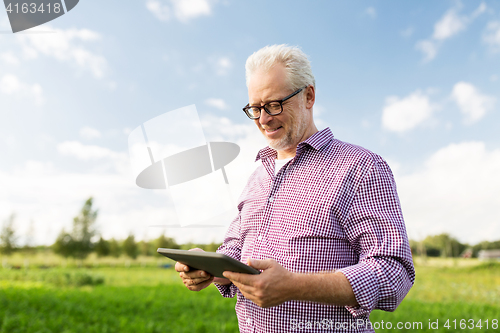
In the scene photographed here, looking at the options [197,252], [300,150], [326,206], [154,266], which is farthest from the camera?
[154,266]

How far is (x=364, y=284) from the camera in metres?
1.14

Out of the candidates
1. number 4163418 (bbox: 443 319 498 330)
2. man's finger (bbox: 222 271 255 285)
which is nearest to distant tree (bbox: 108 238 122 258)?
number 4163418 (bbox: 443 319 498 330)

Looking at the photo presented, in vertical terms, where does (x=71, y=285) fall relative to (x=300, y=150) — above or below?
below

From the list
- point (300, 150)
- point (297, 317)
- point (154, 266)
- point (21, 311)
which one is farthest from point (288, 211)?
point (154, 266)

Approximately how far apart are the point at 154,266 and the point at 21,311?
13.0 m

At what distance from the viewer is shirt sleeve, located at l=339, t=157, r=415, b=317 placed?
1152 millimetres

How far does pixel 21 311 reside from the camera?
6148 millimetres

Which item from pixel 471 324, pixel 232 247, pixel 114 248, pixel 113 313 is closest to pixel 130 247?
pixel 114 248

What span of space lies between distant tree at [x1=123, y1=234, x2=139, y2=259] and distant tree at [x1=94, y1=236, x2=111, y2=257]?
3.25 ft

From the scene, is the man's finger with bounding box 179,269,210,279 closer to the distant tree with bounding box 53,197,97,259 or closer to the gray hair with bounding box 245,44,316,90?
the gray hair with bounding box 245,44,316,90

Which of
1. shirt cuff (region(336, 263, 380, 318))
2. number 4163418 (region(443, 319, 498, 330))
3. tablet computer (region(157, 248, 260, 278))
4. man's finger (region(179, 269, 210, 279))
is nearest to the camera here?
tablet computer (region(157, 248, 260, 278))

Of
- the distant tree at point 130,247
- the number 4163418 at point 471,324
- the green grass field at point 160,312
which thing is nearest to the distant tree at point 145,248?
the distant tree at point 130,247

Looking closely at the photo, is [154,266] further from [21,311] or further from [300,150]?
[300,150]

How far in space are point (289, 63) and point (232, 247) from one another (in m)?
0.93
